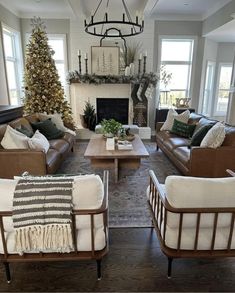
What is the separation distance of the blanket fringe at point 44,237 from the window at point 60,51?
5522 millimetres

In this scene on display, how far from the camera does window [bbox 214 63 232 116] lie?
7.42m

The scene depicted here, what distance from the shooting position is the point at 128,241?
215 cm

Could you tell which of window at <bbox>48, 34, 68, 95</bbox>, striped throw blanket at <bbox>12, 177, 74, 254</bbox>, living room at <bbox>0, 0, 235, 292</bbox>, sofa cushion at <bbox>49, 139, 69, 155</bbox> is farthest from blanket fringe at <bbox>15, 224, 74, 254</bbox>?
window at <bbox>48, 34, 68, 95</bbox>

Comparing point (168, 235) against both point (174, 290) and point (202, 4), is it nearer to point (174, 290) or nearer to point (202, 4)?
point (174, 290)

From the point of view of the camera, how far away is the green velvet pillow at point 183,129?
14.3ft

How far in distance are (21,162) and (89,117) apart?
3358 millimetres

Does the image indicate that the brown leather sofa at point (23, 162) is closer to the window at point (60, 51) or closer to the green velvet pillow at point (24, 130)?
the green velvet pillow at point (24, 130)

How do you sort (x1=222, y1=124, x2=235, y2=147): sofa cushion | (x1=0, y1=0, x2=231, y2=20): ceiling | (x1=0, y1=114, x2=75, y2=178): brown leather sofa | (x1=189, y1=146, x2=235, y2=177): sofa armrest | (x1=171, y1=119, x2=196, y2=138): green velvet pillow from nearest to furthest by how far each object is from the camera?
(x1=0, y1=114, x2=75, y2=178): brown leather sofa
(x1=189, y1=146, x2=235, y2=177): sofa armrest
(x1=222, y1=124, x2=235, y2=147): sofa cushion
(x1=171, y1=119, x2=196, y2=138): green velvet pillow
(x1=0, y1=0, x2=231, y2=20): ceiling

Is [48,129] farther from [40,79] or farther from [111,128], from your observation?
[40,79]

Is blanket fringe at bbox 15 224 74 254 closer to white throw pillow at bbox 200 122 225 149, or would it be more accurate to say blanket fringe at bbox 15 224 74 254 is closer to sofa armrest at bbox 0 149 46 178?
sofa armrest at bbox 0 149 46 178

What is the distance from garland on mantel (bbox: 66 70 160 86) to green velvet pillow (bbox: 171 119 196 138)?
1.95m

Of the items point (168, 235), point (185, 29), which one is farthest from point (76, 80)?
point (168, 235)

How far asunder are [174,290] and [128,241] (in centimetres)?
61

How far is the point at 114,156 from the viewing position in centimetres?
329
